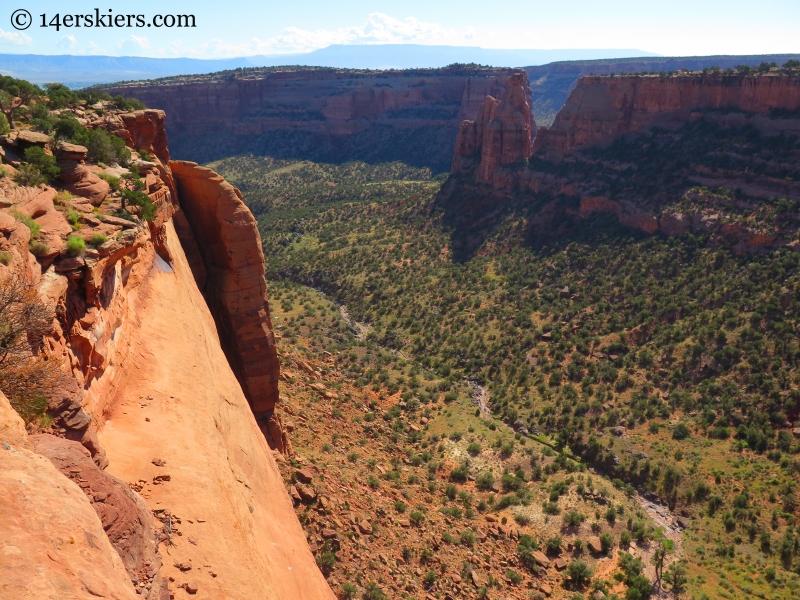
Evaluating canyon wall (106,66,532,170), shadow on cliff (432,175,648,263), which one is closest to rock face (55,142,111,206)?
shadow on cliff (432,175,648,263)

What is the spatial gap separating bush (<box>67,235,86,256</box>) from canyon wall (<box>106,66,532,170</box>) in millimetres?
123813

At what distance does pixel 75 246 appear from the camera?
12391 mm

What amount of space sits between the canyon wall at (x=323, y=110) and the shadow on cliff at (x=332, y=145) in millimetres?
250

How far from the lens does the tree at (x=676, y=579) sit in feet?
77.5

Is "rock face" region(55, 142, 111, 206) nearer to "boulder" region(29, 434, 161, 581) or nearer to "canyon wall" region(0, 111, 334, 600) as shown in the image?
"canyon wall" region(0, 111, 334, 600)

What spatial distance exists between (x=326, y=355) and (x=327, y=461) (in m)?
16.9

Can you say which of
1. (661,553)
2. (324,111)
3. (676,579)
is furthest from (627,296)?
(324,111)

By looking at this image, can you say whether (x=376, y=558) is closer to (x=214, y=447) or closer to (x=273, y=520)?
(x=273, y=520)

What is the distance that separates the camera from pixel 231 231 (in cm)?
2347

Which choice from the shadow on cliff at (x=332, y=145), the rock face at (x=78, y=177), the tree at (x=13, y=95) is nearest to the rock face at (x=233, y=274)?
the rock face at (x=78, y=177)

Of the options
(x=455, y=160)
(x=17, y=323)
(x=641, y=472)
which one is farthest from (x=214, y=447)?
(x=455, y=160)

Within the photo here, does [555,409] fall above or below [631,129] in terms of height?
below

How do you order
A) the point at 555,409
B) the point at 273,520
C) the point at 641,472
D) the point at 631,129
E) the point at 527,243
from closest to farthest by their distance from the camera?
the point at 273,520 → the point at 641,472 → the point at 555,409 → the point at 527,243 → the point at 631,129

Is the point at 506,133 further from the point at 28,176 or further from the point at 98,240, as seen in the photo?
the point at 98,240
